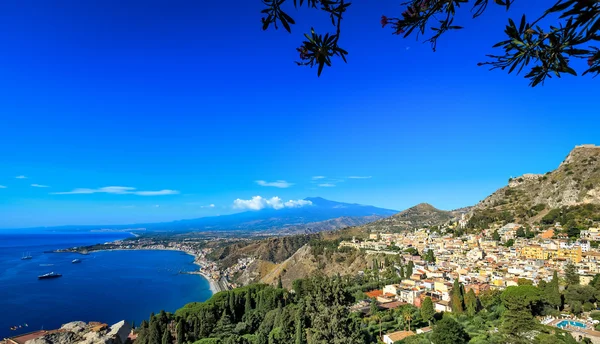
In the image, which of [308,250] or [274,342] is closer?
[274,342]

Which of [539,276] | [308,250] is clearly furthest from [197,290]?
[539,276]

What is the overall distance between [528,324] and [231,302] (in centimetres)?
1825

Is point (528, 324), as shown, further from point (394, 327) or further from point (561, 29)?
point (561, 29)

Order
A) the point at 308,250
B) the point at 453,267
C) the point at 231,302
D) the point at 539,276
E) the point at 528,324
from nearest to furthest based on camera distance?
1. the point at 528,324
2. the point at 539,276
3. the point at 231,302
4. the point at 453,267
5. the point at 308,250

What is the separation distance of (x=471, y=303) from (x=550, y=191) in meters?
36.1

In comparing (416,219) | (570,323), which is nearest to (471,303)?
(570,323)

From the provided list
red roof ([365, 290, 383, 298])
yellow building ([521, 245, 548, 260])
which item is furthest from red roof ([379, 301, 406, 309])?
yellow building ([521, 245, 548, 260])

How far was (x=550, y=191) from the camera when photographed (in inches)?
1645

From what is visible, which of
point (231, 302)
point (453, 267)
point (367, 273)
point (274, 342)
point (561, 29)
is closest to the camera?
point (561, 29)

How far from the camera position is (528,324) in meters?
10.2

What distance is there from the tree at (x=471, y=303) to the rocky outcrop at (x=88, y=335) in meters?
22.4

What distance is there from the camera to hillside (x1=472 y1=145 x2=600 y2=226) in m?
36.9

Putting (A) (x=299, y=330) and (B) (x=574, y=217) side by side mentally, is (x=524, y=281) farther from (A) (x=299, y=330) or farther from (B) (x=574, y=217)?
(B) (x=574, y=217)

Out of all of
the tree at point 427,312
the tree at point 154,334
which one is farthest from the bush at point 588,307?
the tree at point 154,334
